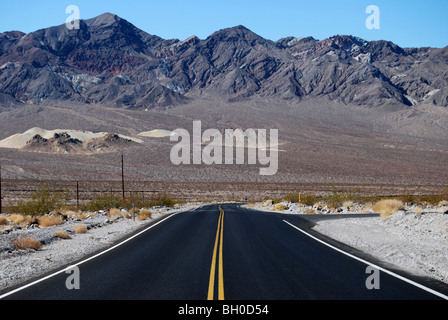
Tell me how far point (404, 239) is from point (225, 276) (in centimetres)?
923

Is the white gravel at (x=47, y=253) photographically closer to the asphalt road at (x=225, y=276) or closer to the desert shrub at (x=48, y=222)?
the asphalt road at (x=225, y=276)

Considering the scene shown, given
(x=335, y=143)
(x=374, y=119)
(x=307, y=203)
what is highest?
(x=374, y=119)

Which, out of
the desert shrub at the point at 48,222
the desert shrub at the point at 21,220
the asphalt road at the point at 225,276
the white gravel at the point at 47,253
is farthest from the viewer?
the desert shrub at the point at 21,220

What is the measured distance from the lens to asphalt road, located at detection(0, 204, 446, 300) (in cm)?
808

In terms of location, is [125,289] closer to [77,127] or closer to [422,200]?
[422,200]

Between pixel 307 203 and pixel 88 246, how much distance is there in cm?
2959

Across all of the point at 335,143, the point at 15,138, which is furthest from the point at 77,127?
the point at 335,143

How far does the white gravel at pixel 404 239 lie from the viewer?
1125cm

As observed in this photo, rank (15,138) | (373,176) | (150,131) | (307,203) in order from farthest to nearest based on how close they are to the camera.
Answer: (150,131) < (15,138) < (373,176) < (307,203)

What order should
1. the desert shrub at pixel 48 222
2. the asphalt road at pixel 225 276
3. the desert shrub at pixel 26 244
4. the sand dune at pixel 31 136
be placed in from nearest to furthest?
the asphalt road at pixel 225 276, the desert shrub at pixel 26 244, the desert shrub at pixel 48 222, the sand dune at pixel 31 136

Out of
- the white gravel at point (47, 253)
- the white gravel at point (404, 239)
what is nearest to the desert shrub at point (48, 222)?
the white gravel at point (47, 253)

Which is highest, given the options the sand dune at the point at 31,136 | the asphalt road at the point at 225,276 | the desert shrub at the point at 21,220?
the sand dune at the point at 31,136

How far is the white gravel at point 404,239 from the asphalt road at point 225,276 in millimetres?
1359

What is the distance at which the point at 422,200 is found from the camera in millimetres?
34250
